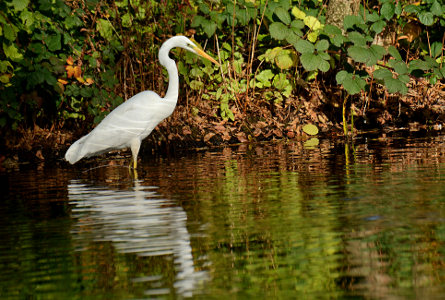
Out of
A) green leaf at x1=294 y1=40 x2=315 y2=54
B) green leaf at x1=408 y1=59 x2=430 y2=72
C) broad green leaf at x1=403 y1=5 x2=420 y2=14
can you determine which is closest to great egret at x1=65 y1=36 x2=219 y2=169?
green leaf at x1=294 y1=40 x2=315 y2=54

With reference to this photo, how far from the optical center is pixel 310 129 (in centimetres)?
1198

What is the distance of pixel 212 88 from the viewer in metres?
12.8

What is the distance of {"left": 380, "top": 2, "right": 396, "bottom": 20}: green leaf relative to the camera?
11.7m

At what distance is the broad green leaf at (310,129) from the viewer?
11953mm

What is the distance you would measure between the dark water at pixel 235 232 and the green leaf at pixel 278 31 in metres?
3.92

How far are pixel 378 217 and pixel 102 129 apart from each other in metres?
5.24

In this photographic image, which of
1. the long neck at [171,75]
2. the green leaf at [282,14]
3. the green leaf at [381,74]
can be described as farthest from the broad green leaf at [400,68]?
the long neck at [171,75]

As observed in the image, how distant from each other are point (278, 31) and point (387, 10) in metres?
1.63

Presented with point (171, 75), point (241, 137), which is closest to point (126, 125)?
point (171, 75)

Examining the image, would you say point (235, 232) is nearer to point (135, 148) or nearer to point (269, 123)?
point (135, 148)

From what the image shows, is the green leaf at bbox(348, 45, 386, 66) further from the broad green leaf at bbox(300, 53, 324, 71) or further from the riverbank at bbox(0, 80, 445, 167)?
the riverbank at bbox(0, 80, 445, 167)

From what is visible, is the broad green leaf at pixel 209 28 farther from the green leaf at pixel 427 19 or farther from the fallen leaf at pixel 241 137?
the green leaf at pixel 427 19

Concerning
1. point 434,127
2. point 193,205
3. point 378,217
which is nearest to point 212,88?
point 434,127

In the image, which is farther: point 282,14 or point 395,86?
point 282,14
